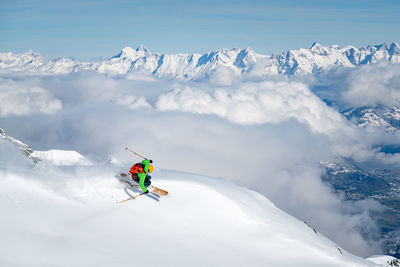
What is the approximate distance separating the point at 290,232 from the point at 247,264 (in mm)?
7157

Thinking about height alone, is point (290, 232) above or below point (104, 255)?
above

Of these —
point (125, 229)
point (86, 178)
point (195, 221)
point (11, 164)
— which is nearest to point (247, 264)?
point (195, 221)

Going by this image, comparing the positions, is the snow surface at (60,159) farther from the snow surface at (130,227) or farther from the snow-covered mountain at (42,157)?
the snow surface at (130,227)

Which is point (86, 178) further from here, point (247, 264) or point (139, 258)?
point (247, 264)

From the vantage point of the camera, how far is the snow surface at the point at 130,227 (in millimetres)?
12969

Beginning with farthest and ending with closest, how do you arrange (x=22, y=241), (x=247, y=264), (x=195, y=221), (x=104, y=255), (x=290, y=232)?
1. (x=290, y=232)
2. (x=195, y=221)
3. (x=247, y=264)
4. (x=104, y=255)
5. (x=22, y=241)

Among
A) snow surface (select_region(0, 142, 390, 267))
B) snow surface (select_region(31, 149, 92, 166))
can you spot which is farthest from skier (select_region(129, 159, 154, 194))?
snow surface (select_region(31, 149, 92, 166))

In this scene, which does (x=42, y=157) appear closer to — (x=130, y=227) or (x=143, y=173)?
(x=143, y=173)

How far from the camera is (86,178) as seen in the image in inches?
808

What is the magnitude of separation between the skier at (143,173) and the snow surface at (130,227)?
91 centimetres

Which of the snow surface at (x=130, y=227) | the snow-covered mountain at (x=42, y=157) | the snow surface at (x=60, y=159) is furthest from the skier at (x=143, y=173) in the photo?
the snow surface at (x=60, y=159)

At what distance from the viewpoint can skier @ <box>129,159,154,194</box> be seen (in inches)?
814

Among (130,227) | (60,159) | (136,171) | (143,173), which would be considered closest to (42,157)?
(60,159)

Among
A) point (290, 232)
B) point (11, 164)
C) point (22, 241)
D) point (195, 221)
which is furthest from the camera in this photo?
point (290, 232)
